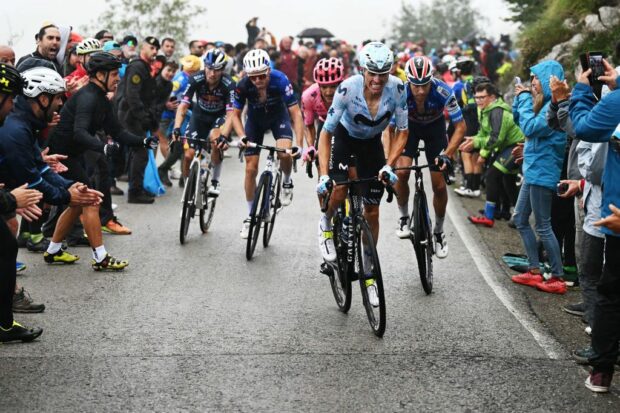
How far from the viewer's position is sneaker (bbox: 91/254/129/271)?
952 cm

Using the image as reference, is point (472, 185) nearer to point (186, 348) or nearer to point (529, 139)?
point (529, 139)

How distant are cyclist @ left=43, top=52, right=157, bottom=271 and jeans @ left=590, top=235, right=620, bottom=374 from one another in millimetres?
5272

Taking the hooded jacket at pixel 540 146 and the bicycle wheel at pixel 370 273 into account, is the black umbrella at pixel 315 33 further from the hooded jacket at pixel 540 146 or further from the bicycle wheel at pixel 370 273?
the bicycle wheel at pixel 370 273

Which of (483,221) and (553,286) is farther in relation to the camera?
(483,221)

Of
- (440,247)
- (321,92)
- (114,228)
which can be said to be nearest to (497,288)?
(440,247)

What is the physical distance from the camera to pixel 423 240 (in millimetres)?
9008

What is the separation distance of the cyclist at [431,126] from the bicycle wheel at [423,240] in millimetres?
390

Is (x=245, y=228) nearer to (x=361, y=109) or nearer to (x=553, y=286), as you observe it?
(x=361, y=109)

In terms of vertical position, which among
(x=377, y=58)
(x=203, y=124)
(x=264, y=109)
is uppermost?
(x=377, y=58)

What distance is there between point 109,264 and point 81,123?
5.01ft

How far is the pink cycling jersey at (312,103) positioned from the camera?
10758mm

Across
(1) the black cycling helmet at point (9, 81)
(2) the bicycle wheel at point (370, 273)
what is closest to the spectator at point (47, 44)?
(1) the black cycling helmet at point (9, 81)

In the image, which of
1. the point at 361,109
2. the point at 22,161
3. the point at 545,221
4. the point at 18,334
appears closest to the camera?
the point at 18,334

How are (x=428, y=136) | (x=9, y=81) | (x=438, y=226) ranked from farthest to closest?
1. (x=428, y=136)
2. (x=438, y=226)
3. (x=9, y=81)
